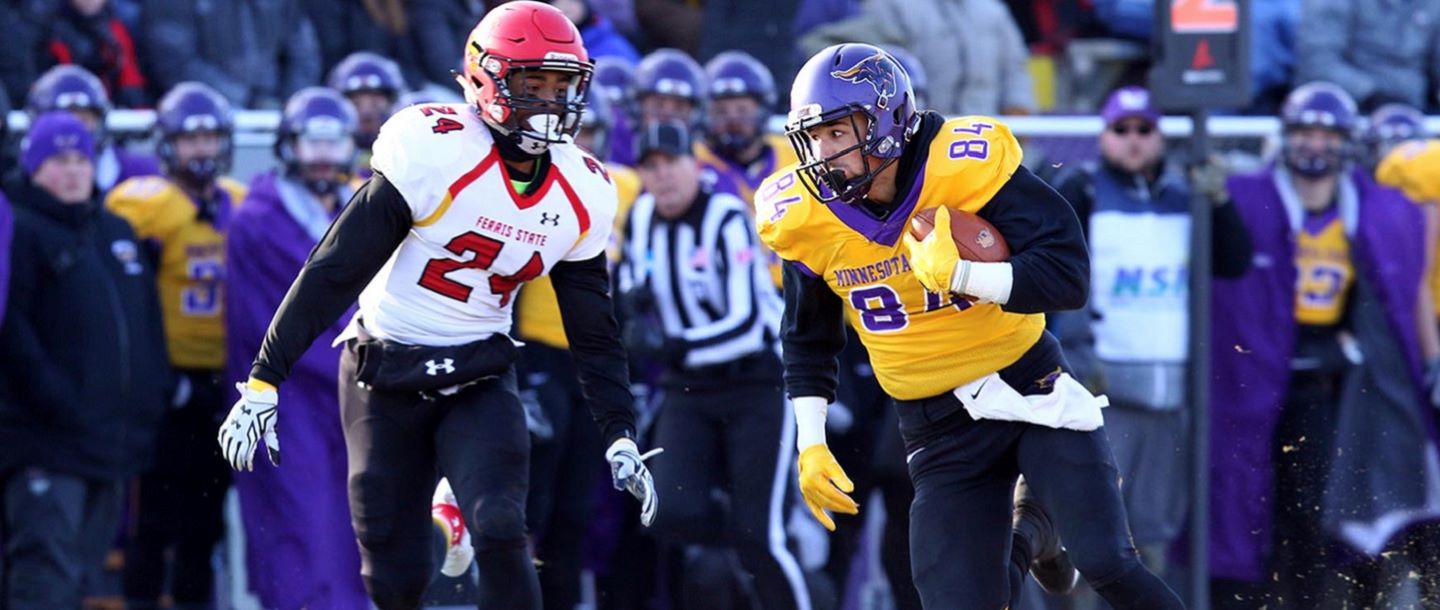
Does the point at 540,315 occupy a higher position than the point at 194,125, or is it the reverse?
the point at 194,125

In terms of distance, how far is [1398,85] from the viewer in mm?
11195

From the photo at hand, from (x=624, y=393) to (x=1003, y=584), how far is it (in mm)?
1369

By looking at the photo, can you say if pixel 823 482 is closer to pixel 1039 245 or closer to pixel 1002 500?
pixel 1002 500

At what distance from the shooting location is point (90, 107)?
31.3 feet

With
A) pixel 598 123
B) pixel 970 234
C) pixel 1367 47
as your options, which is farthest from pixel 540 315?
pixel 1367 47

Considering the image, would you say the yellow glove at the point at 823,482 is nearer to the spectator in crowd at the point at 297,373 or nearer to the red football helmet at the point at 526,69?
the red football helmet at the point at 526,69

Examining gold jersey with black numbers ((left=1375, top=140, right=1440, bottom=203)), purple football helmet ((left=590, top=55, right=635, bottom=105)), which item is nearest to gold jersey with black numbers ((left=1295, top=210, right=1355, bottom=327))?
gold jersey with black numbers ((left=1375, top=140, right=1440, bottom=203))

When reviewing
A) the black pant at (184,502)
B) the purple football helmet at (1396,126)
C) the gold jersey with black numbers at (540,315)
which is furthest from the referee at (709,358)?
the purple football helmet at (1396,126)

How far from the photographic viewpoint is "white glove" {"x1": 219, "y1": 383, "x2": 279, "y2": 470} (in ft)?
21.4

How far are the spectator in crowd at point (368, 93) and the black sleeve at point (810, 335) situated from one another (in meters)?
3.64

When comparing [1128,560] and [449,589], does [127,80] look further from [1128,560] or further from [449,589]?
[1128,560]

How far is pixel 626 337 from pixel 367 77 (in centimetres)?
187

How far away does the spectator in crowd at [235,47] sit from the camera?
10422 mm

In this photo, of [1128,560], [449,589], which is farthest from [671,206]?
[1128,560]
